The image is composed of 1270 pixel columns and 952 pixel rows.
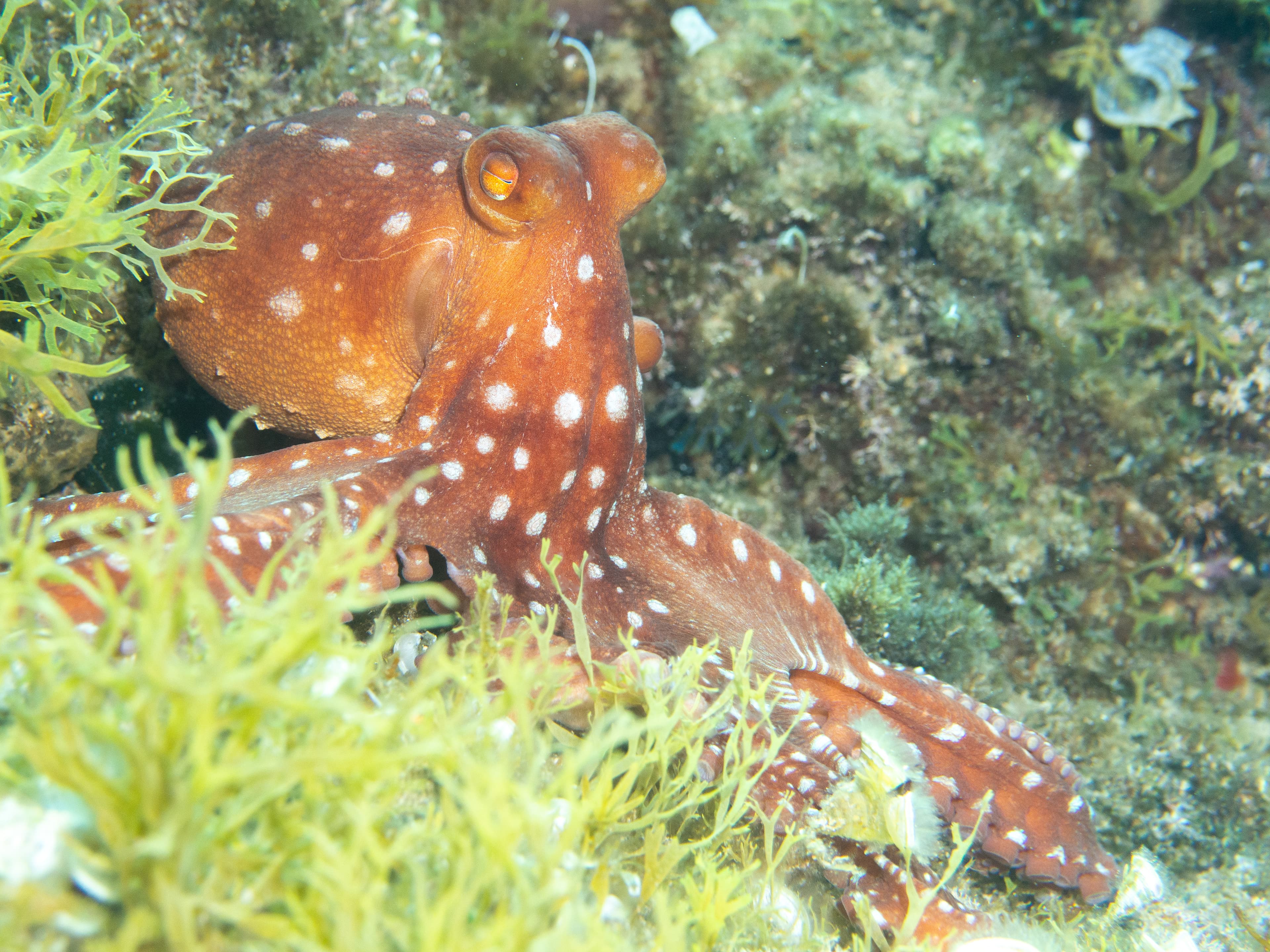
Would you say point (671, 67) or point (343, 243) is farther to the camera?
point (671, 67)

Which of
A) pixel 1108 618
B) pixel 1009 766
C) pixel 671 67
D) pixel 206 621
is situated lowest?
pixel 1108 618

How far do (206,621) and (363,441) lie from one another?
1635 millimetres

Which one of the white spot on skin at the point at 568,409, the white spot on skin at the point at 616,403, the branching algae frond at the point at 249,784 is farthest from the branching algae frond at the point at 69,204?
the white spot on skin at the point at 616,403

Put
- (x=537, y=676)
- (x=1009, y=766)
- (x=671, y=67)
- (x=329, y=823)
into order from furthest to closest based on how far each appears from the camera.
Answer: (x=671, y=67)
(x=1009, y=766)
(x=537, y=676)
(x=329, y=823)

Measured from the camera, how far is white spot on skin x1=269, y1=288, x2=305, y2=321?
2881 mm

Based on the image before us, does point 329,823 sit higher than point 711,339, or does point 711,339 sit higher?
point 329,823

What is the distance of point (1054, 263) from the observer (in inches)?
235

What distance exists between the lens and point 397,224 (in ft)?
9.52

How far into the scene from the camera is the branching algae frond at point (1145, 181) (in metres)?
6.21

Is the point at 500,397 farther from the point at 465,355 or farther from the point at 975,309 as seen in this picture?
the point at 975,309

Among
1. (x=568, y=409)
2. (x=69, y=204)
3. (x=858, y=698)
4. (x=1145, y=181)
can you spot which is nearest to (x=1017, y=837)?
(x=858, y=698)

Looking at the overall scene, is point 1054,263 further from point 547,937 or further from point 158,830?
point 158,830

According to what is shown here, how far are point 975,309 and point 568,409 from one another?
3.75 meters

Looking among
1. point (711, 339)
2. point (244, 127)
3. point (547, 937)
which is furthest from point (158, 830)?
point (711, 339)
